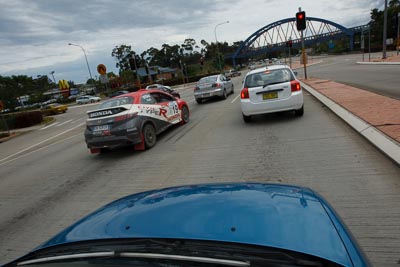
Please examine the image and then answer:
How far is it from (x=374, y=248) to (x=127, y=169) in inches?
198

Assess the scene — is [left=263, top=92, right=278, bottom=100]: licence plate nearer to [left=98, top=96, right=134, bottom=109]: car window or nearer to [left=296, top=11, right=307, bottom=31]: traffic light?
[left=98, top=96, right=134, bottom=109]: car window

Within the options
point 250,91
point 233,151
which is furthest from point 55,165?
point 250,91

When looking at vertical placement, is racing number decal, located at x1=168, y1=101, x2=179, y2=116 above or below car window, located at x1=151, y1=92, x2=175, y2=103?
below

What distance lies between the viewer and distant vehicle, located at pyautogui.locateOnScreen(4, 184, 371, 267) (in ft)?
4.80

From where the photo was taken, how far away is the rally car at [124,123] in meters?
7.55

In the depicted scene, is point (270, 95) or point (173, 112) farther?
point (173, 112)

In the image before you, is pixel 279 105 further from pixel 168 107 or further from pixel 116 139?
pixel 116 139

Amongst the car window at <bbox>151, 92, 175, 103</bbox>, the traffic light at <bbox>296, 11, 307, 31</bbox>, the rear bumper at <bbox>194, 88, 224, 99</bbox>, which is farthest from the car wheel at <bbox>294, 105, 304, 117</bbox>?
the traffic light at <bbox>296, 11, 307, 31</bbox>

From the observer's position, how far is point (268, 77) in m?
9.01

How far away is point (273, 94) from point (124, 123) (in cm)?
432

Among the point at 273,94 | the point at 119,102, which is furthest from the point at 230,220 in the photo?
the point at 273,94

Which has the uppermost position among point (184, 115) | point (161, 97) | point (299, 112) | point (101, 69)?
point (101, 69)

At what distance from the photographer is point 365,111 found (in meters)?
7.78

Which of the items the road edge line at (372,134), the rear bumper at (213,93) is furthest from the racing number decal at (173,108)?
the rear bumper at (213,93)
